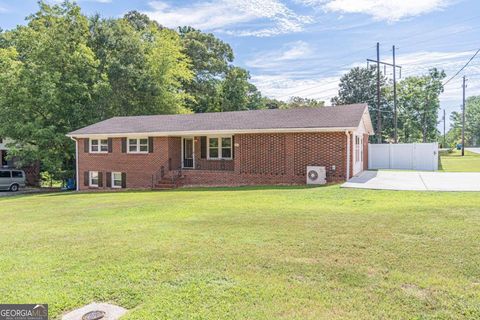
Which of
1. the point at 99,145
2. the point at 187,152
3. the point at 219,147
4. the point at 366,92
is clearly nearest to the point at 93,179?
the point at 99,145

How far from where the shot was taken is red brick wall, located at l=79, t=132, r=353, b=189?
15.7 m

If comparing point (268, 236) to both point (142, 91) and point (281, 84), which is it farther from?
point (281, 84)

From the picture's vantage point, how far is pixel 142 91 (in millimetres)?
31266

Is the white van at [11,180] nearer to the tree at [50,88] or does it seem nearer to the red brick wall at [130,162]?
the tree at [50,88]

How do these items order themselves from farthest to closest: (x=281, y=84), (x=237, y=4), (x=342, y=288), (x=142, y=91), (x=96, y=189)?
(x=281, y=84) → (x=142, y=91) → (x=96, y=189) → (x=237, y=4) → (x=342, y=288)

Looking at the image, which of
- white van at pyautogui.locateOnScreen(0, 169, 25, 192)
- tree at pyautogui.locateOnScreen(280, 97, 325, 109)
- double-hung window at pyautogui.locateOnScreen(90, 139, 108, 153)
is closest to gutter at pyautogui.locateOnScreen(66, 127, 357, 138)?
double-hung window at pyautogui.locateOnScreen(90, 139, 108, 153)

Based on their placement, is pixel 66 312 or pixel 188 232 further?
pixel 188 232

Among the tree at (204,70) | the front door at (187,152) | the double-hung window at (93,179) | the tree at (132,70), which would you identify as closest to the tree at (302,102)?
the tree at (204,70)

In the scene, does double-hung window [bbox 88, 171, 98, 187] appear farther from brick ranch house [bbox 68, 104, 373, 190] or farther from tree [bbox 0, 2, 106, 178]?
tree [bbox 0, 2, 106, 178]

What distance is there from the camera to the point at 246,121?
1867 centimetres

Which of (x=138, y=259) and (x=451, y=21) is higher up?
(x=451, y=21)

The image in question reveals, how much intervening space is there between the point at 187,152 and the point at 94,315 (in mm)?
17076

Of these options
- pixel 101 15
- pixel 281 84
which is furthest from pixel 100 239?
pixel 281 84

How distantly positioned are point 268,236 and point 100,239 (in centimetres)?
294
